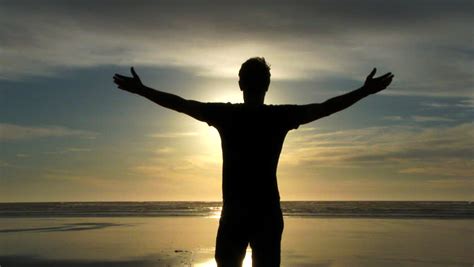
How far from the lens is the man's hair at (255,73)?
10.5 feet

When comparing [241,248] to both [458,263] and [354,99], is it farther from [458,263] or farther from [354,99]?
[458,263]

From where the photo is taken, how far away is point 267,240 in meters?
3.10

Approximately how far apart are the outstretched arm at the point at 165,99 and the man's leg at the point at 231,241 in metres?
0.64

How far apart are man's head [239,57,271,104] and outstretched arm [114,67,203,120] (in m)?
0.30

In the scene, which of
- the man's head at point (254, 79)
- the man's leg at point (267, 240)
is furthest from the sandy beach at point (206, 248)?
the man's head at point (254, 79)

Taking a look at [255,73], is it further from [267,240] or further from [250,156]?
[267,240]

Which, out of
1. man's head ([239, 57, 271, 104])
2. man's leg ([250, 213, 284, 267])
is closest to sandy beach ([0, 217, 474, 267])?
man's leg ([250, 213, 284, 267])

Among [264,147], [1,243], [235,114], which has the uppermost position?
[235,114]

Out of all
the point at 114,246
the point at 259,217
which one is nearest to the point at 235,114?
the point at 259,217

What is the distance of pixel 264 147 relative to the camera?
3.14m

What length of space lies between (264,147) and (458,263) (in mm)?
10558

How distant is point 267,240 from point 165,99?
100cm

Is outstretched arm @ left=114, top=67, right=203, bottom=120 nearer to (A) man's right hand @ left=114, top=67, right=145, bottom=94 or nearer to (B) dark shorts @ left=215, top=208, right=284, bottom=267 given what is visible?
(A) man's right hand @ left=114, top=67, right=145, bottom=94

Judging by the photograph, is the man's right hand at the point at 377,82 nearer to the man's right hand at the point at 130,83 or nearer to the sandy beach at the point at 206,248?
the man's right hand at the point at 130,83
